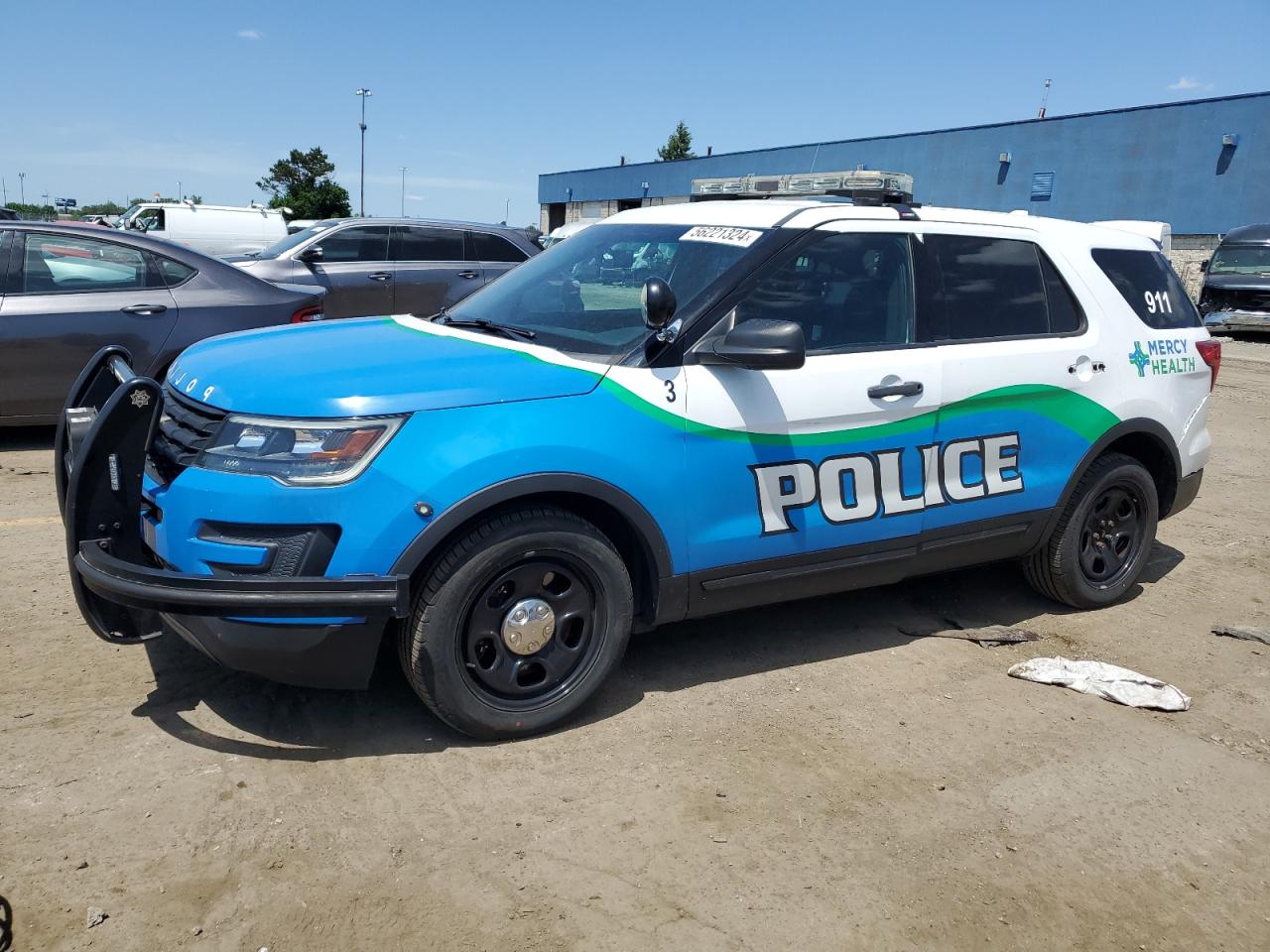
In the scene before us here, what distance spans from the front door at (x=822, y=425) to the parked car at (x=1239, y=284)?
65.1 ft

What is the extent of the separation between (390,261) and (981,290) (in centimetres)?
813

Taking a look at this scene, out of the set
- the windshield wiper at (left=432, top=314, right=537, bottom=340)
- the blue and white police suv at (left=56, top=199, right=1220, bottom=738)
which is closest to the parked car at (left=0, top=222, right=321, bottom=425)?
the blue and white police suv at (left=56, top=199, right=1220, bottom=738)

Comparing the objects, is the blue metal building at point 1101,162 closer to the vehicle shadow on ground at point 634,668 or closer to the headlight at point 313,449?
the vehicle shadow on ground at point 634,668

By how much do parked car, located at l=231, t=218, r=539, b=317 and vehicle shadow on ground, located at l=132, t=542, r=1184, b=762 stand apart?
6955 millimetres

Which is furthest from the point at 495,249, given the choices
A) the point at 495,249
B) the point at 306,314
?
the point at 306,314

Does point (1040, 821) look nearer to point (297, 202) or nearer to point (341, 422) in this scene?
point (341, 422)

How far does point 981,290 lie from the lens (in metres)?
4.55

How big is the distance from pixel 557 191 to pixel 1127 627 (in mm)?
55841

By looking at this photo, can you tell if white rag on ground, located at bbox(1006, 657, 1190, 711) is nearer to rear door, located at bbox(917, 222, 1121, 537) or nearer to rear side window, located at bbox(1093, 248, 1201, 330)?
rear door, located at bbox(917, 222, 1121, 537)

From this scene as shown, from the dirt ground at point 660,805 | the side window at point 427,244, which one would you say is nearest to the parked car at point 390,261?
the side window at point 427,244

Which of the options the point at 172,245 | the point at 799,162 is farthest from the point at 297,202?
the point at 172,245

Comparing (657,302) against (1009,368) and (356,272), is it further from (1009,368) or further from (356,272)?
(356,272)

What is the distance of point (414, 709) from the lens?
380cm

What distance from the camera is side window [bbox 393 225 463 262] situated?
11438 mm
